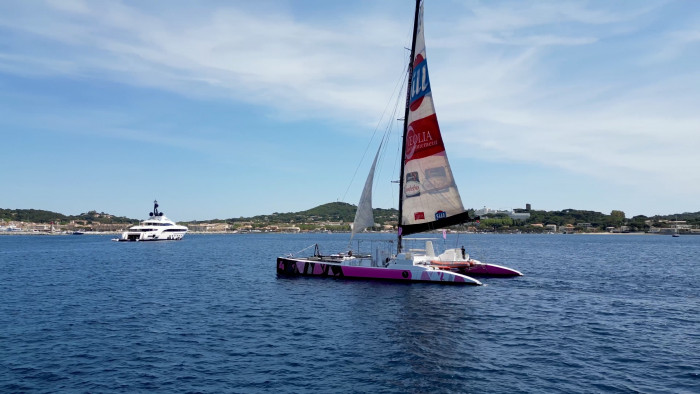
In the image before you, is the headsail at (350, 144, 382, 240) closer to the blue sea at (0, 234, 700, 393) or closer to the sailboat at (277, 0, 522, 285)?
the sailboat at (277, 0, 522, 285)

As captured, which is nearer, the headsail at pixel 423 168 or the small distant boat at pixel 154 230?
the headsail at pixel 423 168

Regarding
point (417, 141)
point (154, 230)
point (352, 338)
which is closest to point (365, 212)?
point (417, 141)

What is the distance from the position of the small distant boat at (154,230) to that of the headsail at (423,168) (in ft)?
417

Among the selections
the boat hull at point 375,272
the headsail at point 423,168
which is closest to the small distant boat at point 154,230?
the boat hull at point 375,272

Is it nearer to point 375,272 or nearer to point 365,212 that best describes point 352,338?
point 375,272

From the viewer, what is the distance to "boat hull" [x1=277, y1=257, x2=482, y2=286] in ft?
144

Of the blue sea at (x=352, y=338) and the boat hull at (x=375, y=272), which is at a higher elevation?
the boat hull at (x=375, y=272)

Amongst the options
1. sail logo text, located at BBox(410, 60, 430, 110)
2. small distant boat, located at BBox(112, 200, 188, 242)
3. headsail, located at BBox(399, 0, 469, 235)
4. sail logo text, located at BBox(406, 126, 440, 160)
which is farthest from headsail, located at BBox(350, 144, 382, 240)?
small distant boat, located at BBox(112, 200, 188, 242)

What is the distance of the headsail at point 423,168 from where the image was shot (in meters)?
46.0

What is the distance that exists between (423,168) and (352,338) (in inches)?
986

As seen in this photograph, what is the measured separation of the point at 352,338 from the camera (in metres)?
25.3

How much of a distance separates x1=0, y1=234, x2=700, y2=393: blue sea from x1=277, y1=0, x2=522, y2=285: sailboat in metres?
2.09

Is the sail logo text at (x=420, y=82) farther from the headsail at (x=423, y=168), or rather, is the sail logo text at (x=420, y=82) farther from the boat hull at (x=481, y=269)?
the boat hull at (x=481, y=269)

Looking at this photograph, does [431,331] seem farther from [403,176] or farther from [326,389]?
[403,176]
